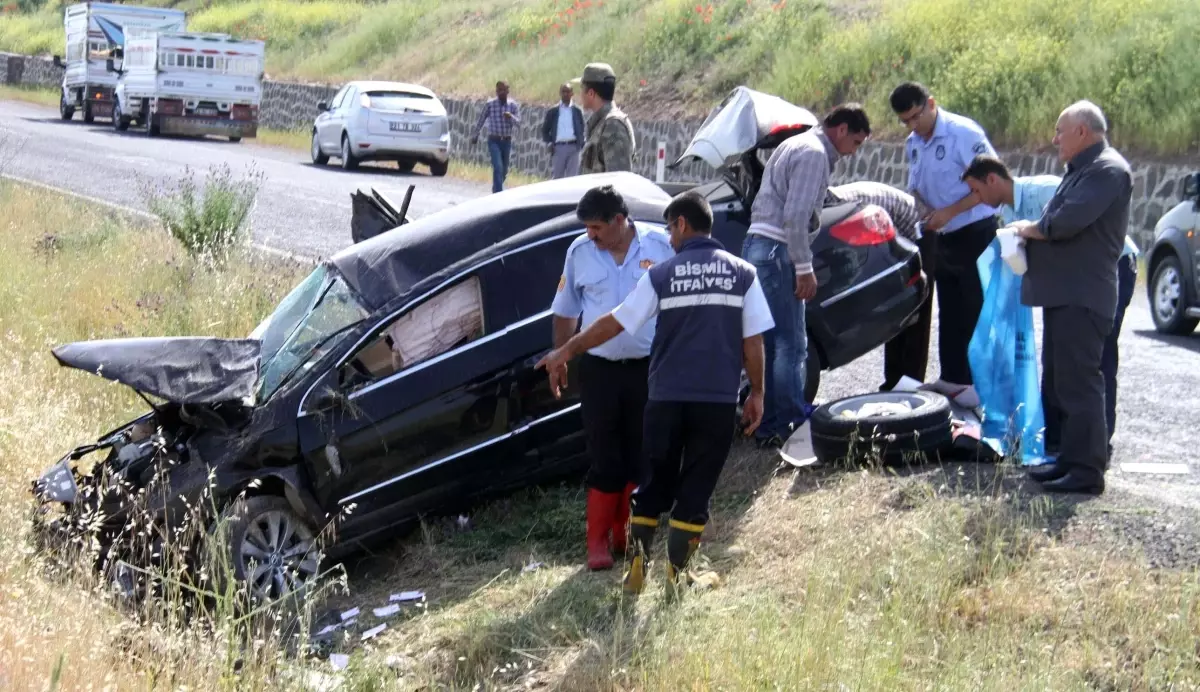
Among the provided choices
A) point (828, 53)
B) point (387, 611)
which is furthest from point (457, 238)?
point (828, 53)

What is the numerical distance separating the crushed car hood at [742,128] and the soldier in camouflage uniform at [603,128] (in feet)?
6.79

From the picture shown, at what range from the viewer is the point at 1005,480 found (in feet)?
22.9

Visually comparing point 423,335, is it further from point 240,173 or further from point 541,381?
point 240,173

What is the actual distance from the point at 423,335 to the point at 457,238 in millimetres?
658

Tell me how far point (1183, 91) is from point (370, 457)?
14.1 meters

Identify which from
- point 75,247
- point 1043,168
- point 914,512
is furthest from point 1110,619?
point 1043,168

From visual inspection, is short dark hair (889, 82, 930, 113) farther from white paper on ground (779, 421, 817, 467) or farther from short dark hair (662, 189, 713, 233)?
short dark hair (662, 189, 713, 233)

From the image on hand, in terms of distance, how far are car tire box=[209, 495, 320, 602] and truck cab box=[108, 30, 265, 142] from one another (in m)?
28.0

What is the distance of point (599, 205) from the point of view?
6641mm

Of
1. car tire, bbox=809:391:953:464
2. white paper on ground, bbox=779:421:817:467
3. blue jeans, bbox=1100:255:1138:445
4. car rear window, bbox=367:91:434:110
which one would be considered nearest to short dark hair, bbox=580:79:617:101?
white paper on ground, bbox=779:421:817:467

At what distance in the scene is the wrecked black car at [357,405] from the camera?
7.29m

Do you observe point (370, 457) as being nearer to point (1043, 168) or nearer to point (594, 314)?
point (594, 314)

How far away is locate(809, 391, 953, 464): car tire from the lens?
7.24 meters

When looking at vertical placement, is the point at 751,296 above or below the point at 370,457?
above
